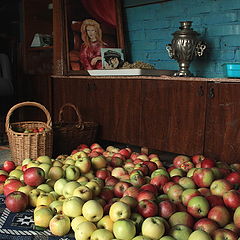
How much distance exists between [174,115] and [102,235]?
5.59 feet

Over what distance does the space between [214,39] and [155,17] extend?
814 mm

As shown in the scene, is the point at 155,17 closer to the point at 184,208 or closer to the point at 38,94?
the point at 38,94

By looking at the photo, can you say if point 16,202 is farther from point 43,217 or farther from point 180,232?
point 180,232

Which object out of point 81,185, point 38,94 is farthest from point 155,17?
point 81,185

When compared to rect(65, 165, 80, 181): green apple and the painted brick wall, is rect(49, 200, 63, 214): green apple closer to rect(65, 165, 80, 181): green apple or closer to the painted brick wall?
rect(65, 165, 80, 181): green apple

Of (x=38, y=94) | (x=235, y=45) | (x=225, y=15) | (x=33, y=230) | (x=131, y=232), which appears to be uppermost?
(x=225, y=15)

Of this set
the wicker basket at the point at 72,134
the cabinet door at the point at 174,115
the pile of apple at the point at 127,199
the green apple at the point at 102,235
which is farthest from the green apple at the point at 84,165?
the wicker basket at the point at 72,134

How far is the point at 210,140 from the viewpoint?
2828 millimetres

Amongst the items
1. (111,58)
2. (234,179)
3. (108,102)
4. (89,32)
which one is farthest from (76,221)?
(89,32)

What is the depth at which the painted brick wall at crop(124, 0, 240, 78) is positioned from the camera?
343 centimetres

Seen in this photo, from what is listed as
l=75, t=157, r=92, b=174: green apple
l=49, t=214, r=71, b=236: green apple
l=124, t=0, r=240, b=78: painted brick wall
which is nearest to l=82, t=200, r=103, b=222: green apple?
l=49, t=214, r=71, b=236: green apple

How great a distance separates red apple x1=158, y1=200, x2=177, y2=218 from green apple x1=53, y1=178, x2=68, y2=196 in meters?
0.58

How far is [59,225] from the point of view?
1681 mm

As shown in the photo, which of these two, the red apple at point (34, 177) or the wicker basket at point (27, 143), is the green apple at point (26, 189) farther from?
the wicker basket at point (27, 143)
